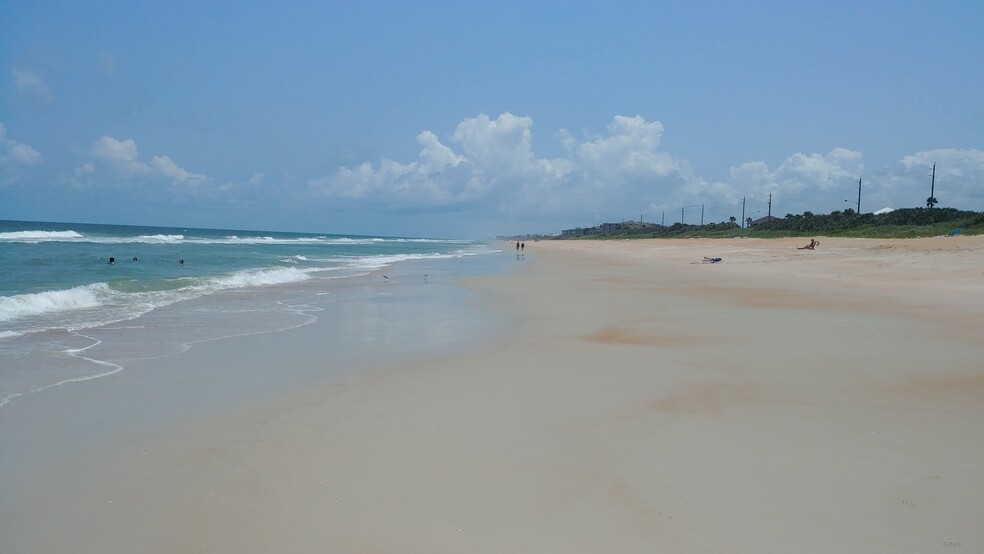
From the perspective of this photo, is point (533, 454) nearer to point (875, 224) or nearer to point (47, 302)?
point (47, 302)

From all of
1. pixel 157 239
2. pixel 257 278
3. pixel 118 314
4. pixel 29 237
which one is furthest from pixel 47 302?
pixel 157 239

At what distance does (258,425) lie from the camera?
5.59 m

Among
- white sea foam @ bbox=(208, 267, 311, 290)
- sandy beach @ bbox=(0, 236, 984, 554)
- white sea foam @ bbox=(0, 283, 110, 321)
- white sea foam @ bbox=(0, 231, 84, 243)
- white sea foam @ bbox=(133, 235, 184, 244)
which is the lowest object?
white sea foam @ bbox=(208, 267, 311, 290)

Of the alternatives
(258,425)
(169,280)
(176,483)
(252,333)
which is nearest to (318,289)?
(169,280)

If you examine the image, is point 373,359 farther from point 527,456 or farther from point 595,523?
point 595,523

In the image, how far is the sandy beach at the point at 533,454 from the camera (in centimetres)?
354

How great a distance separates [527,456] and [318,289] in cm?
1646

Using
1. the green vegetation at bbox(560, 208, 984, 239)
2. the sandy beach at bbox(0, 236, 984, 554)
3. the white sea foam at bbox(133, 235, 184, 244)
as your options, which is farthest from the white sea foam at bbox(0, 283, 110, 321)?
the white sea foam at bbox(133, 235, 184, 244)

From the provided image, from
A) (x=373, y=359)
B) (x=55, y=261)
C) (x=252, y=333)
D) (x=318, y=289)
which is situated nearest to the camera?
(x=373, y=359)

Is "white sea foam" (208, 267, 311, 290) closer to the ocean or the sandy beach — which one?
the ocean

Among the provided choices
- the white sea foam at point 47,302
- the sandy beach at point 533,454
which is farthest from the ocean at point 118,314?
the sandy beach at point 533,454

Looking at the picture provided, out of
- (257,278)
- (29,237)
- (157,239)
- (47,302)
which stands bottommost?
(257,278)

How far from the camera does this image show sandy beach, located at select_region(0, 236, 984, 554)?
354 centimetres

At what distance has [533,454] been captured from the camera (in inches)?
188
